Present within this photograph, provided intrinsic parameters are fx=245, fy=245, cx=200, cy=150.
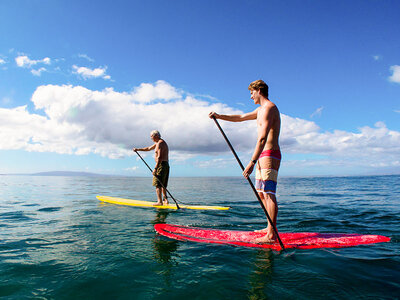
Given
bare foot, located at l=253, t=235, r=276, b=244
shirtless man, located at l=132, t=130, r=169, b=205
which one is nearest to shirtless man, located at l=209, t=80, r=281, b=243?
bare foot, located at l=253, t=235, r=276, b=244

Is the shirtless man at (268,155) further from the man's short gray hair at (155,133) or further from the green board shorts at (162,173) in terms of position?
the man's short gray hair at (155,133)

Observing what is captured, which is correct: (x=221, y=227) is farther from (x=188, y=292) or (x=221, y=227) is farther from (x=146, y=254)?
(x=188, y=292)

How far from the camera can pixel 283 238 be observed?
4.63 meters

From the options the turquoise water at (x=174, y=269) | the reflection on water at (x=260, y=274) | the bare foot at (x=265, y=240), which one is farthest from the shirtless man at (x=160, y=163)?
the reflection on water at (x=260, y=274)

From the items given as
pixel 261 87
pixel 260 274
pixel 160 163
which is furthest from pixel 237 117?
pixel 160 163

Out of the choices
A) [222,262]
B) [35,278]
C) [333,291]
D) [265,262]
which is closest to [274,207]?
[265,262]

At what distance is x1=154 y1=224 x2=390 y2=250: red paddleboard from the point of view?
427 centimetres

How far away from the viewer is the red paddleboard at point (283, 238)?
427 cm

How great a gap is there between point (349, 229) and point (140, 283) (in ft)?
16.7

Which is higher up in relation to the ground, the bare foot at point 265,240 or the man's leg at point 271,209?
the man's leg at point 271,209

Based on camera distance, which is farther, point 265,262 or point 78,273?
point 265,262

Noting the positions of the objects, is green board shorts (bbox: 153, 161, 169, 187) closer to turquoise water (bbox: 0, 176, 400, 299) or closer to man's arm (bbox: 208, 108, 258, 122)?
turquoise water (bbox: 0, 176, 400, 299)

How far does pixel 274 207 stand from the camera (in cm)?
434

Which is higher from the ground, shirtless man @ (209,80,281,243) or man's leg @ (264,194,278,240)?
shirtless man @ (209,80,281,243)
